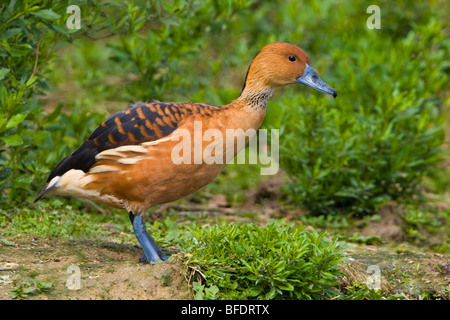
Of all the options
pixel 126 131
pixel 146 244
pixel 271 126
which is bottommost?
pixel 146 244

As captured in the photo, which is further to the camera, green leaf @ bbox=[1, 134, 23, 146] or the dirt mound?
green leaf @ bbox=[1, 134, 23, 146]

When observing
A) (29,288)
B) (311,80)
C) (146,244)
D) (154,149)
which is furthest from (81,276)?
(311,80)

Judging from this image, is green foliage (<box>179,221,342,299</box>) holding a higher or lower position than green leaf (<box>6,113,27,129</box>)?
lower

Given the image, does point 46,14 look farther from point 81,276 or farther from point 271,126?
point 271,126

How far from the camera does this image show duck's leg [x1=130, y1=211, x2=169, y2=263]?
15.2 feet

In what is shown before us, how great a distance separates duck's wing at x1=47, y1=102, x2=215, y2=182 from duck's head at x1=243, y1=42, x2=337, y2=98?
0.43m

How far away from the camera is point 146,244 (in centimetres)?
469

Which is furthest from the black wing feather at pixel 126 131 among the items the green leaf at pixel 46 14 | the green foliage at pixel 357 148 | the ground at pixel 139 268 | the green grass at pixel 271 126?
the green foliage at pixel 357 148

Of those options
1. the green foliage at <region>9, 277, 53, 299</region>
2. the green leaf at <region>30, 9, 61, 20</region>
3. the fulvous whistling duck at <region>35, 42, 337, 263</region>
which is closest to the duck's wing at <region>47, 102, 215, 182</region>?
the fulvous whistling duck at <region>35, 42, 337, 263</region>

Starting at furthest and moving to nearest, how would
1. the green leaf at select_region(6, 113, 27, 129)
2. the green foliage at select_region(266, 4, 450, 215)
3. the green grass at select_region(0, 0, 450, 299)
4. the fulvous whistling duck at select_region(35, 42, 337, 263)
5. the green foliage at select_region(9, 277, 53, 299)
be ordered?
the green foliage at select_region(266, 4, 450, 215)
the green leaf at select_region(6, 113, 27, 129)
the fulvous whistling duck at select_region(35, 42, 337, 263)
the green grass at select_region(0, 0, 450, 299)
the green foliage at select_region(9, 277, 53, 299)

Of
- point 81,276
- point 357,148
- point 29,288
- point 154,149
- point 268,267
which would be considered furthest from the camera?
point 357,148

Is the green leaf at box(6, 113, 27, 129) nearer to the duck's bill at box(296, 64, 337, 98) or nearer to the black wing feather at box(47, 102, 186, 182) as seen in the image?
the black wing feather at box(47, 102, 186, 182)

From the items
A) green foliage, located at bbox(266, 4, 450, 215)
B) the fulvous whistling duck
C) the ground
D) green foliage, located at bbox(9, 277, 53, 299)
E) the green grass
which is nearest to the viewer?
green foliage, located at bbox(9, 277, 53, 299)

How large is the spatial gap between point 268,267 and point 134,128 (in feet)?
4.60
